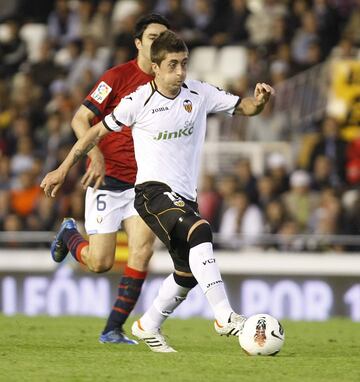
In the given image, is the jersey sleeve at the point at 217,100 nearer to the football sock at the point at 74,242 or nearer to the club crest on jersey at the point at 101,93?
the club crest on jersey at the point at 101,93

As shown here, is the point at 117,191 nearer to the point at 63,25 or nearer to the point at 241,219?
→ the point at 241,219

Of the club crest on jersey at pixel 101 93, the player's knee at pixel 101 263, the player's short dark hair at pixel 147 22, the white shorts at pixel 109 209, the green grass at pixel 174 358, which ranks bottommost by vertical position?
the green grass at pixel 174 358

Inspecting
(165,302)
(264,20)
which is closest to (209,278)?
(165,302)

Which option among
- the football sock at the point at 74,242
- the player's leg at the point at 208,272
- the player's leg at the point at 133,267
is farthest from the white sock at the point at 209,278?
the football sock at the point at 74,242

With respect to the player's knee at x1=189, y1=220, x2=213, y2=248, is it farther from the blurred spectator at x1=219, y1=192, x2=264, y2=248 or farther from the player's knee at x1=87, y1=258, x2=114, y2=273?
the blurred spectator at x1=219, y1=192, x2=264, y2=248

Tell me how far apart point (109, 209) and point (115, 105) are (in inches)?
31.3

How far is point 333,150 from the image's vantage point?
638 inches

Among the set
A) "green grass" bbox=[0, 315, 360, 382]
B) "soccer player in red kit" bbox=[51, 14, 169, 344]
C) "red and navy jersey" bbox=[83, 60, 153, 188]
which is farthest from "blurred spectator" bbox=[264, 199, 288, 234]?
"red and navy jersey" bbox=[83, 60, 153, 188]

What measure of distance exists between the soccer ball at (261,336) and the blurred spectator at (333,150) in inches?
314

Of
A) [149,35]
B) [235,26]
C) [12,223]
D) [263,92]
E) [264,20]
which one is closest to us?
[263,92]

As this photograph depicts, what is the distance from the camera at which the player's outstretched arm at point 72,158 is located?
28.2 ft

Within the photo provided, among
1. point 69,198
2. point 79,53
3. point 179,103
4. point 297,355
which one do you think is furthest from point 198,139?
point 79,53

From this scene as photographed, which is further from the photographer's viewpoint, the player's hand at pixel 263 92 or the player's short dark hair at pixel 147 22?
the player's short dark hair at pixel 147 22

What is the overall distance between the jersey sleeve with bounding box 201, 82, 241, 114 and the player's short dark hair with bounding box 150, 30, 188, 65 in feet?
1.85
